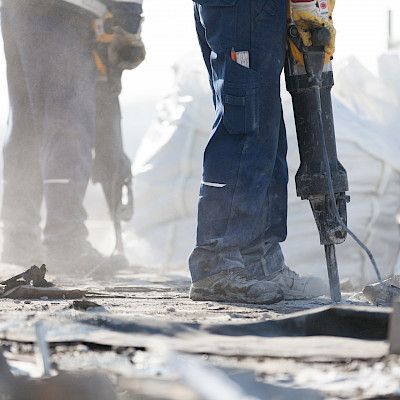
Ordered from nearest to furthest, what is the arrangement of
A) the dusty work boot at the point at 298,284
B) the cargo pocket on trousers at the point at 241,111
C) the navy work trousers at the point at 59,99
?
the cargo pocket on trousers at the point at 241,111, the dusty work boot at the point at 298,284, the navy work trousers at the point at 59,99

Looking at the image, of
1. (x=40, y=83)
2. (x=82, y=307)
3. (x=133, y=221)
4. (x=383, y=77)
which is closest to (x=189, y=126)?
(x=133, y=221)

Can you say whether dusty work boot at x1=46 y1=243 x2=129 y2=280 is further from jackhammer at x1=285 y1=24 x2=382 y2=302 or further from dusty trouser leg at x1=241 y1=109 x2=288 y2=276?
jackhammer at x1=285 y1=24 x2=382 y2=302

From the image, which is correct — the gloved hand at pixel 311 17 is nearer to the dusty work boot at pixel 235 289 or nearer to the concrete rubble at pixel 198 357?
the dusty work boot at pixel 235 289

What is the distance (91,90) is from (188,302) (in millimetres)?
2255

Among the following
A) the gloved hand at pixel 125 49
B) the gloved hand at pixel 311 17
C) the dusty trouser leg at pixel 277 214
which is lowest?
the dusty trouser leg at pixel 277 214

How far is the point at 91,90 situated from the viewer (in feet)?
16.7

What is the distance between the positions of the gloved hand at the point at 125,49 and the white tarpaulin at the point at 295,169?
1.16 m

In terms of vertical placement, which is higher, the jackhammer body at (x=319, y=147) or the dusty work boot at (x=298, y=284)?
the jackhammer body at (x=319, y=147)

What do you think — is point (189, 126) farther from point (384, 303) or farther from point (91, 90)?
point (384, 303)

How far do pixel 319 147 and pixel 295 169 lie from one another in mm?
2936

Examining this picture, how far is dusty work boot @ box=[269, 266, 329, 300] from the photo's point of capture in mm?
3273

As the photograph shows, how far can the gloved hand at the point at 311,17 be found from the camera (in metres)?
3.01

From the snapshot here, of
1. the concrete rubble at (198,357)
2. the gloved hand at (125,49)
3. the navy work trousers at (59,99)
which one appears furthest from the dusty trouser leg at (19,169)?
the concrete rubble at (198,357)

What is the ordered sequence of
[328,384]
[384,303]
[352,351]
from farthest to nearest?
[384,303] < [352,351] < [328,384]
